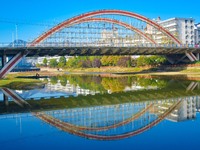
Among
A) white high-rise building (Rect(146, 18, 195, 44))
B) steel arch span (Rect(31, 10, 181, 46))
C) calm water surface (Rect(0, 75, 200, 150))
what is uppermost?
white high-rise building (Rect(146, 18, 195, 44))

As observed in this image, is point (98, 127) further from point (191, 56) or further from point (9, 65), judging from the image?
point (191, 56)

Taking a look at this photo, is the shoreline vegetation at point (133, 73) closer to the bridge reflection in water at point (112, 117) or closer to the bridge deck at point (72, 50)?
the bridge deck at point (72, 50)

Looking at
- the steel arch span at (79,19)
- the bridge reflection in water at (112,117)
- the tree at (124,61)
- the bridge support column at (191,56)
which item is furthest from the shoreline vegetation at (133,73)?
the bridge reflection in water at (112,117)

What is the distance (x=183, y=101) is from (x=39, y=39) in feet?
158

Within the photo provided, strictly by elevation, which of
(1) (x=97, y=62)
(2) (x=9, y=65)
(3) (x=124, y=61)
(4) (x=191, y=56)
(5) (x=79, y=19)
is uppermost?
(5) (x=79, y=19)

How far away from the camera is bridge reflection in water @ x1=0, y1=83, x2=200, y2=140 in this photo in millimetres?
18688

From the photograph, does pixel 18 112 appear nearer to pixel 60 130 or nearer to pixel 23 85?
pixel 60 130

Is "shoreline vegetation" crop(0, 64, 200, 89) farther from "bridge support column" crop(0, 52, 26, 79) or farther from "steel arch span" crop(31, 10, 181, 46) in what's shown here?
"steel arch span" crop(31, 10, 181, 46)

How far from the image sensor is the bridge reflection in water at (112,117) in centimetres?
1869

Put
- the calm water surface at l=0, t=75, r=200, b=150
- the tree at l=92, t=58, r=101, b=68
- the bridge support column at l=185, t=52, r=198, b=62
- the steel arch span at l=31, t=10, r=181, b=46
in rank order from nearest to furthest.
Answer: the calm water surface at l=0, t=75, r=200, b=150 → the steel arch span at l=31, t=10, r=181, b=46 → the bridge support column at l=185, t=52, r=198, b=62 → the tree at l=92, t=58, r=101, b=68

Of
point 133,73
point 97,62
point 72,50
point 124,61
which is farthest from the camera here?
point 97,62

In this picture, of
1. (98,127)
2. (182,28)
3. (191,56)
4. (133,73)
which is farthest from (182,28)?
(98,127)

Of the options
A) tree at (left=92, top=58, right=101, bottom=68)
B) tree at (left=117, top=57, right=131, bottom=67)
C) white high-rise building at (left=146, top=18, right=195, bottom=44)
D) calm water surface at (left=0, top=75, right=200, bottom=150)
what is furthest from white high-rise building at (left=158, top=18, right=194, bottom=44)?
calm water surface at (left=0, top=75, right=200, bottom=150)

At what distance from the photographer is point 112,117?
2384cm
